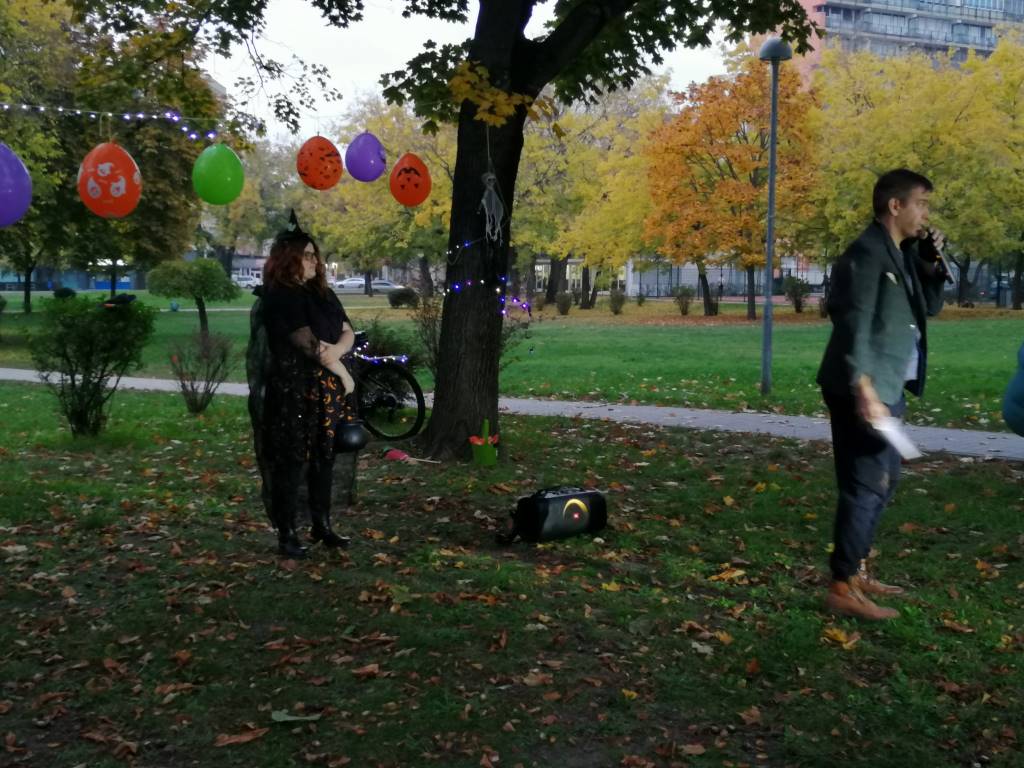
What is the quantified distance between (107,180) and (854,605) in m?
8.45

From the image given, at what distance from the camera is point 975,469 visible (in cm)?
863

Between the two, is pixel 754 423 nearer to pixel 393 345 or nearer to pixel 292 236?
pixel 393 345

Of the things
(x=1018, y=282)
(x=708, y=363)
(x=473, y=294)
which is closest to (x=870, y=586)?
(x=473, y=294)

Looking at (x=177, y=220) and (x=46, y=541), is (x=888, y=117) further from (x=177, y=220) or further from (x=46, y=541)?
(x=46, y=541)

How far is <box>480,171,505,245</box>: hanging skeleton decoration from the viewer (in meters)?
8.75

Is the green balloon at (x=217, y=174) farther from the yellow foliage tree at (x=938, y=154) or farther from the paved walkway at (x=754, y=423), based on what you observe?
the yellow foliage tree at (x=938, y=154)

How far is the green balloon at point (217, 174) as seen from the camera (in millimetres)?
10734

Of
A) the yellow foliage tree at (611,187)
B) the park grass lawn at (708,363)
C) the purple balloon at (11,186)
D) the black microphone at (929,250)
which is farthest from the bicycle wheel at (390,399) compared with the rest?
the yellow foliage tree at (611,187)

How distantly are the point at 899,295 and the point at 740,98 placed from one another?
31487 mm

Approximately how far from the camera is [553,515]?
246 inches

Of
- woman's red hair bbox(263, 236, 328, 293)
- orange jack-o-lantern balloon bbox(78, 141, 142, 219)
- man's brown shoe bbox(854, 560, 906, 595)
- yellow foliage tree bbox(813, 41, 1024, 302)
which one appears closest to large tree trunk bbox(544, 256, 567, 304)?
yellow foliage tree bbox(813, 41, 1024, 302)

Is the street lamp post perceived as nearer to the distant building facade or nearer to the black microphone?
the black microphone

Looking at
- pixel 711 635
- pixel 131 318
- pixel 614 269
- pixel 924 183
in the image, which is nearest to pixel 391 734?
pixel 711 635

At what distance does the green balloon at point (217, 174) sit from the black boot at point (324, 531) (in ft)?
19.2
